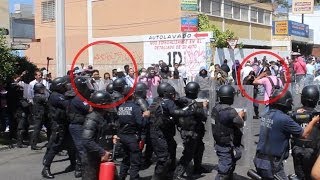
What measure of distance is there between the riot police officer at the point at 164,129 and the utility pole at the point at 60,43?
670 centimetres

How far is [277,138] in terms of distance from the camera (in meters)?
6.19

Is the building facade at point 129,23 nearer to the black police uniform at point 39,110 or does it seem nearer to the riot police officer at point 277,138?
the black police uniform at point 39,110

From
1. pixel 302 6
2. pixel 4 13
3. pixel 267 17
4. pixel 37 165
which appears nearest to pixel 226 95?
pixel 37 165

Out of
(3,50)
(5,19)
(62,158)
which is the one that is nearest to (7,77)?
(3,50)

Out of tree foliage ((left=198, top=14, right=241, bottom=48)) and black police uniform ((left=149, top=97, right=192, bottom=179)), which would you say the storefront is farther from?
black police uniform ((left=149, top=97, right=192, bottom=179))

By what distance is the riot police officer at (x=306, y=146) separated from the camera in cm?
634

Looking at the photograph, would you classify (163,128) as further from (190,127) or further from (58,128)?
(58,128)

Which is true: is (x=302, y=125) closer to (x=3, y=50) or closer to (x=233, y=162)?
(x=233, y=162)

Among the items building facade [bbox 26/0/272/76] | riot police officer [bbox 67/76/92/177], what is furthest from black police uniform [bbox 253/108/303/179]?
building facade [bbox 26/0/272/76]

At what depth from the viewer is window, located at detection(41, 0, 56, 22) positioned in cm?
4094

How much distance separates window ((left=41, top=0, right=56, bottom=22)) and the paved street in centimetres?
2974

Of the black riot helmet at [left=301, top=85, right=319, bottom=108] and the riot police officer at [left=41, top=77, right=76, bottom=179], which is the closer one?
the black riot helmet at [left=301, top=85, right=319, bottom=108]

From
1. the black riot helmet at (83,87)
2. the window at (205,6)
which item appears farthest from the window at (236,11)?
the black riot helmet at (83,87)

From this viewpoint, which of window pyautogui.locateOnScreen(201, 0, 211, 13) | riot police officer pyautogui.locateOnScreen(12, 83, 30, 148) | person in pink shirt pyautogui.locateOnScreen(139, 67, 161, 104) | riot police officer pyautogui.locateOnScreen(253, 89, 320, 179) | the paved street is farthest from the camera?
window pyautogui.locateOnScreen(201, 0, 211, 13)
